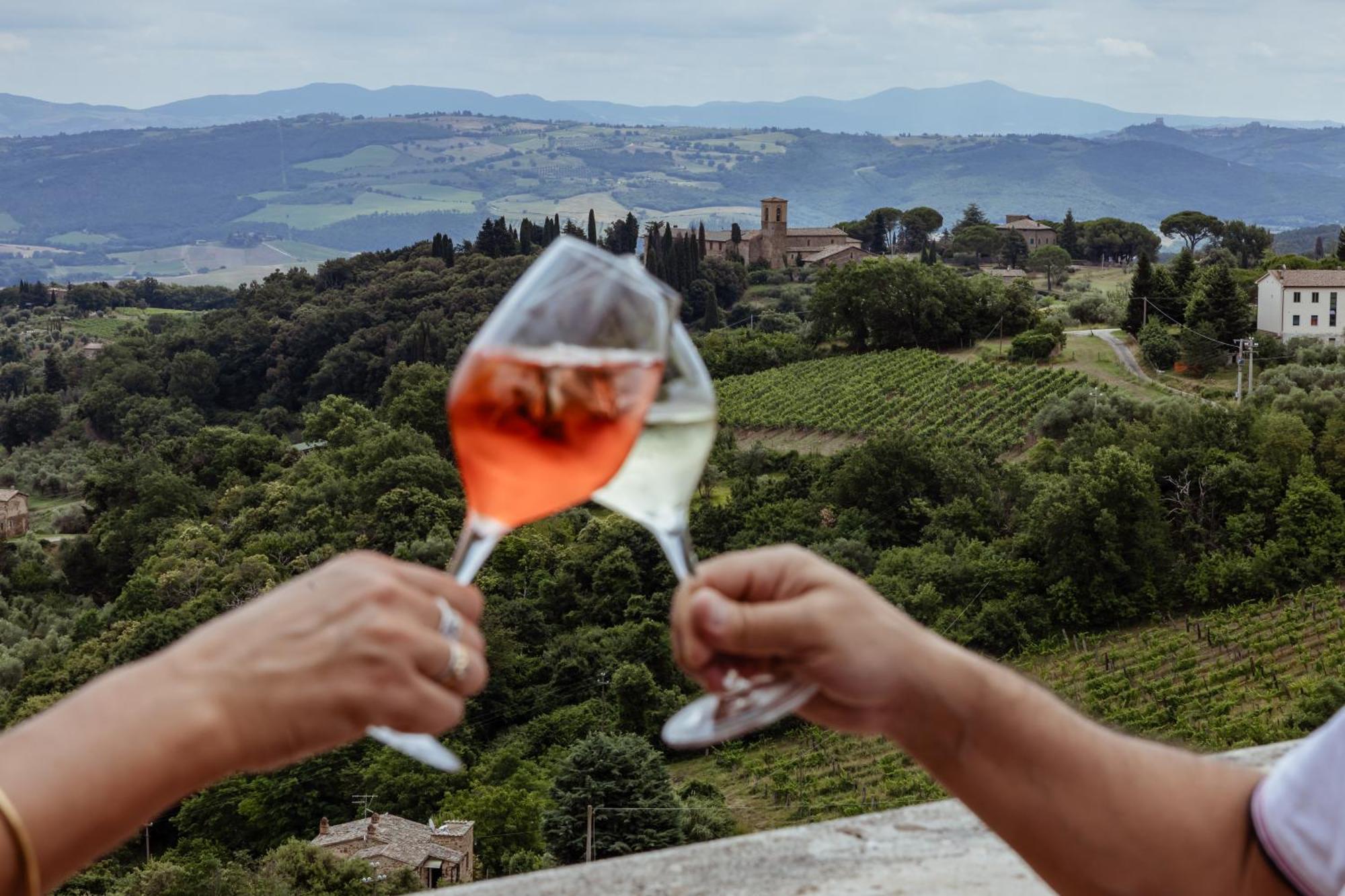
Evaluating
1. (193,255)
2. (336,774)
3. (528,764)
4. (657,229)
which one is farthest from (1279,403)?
(193,255)

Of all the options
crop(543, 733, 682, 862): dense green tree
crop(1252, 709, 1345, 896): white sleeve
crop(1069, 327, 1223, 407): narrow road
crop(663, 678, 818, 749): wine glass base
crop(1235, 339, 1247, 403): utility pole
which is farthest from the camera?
crop(1069, 327, 1223, 407): narrow road

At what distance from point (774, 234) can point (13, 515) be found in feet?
143

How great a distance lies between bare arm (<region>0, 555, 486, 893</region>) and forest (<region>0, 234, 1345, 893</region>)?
18137 millimetres

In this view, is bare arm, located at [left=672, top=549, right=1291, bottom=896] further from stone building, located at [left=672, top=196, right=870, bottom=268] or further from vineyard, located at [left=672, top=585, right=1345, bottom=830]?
stone building, located at [left=672, top=196, right=870, bottom=268]

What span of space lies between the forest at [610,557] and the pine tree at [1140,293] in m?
3.71

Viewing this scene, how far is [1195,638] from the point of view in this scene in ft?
79.8

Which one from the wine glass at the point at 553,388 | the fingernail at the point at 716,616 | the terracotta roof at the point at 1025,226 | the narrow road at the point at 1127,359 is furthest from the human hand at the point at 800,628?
the terracotta roof at the point at 1025,226

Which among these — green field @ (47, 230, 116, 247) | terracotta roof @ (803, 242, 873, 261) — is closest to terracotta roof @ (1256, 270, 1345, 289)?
terracotta roof @ (803, 242, 873, 261)

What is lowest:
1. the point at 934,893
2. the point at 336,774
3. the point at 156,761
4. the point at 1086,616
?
the point at 336,774

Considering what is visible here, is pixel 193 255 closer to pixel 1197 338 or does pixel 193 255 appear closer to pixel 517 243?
pixel 517 243

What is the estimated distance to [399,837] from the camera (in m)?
20.2

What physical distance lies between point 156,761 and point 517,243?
66.0 m

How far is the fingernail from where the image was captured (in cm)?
119

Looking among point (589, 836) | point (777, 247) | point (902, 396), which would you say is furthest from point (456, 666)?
point (777, 247)
